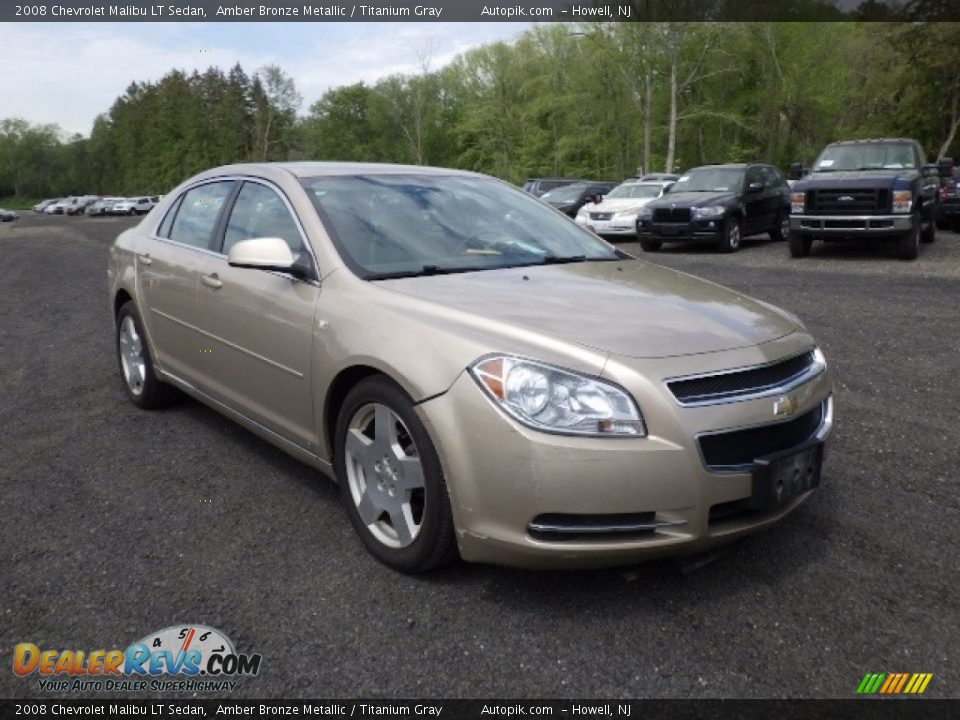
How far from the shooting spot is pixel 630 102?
164ft

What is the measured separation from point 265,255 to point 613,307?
145cm

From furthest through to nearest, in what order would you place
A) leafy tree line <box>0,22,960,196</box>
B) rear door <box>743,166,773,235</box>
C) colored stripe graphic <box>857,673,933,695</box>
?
leafy tree line <box>0,22,960,196</box>, rear door <box>743,166,773,235</box>, colored stripe graphic <box>857,673,933,695</box>

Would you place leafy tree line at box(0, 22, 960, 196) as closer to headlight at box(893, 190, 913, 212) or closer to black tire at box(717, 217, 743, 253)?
black tire at box(717, 217, 743, 253)

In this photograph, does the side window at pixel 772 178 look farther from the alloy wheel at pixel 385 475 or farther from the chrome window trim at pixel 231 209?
the alloy wheel at pixel 385 475

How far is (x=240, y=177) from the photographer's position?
4.49m

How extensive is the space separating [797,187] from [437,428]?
11901 mm

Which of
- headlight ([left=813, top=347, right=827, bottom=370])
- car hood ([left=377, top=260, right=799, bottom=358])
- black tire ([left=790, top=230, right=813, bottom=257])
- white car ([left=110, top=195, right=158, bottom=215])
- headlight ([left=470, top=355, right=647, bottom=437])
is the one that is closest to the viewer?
headlight ([left=470, top=355, right=647, bottom=437])

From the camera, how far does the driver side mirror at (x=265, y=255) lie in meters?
3.46

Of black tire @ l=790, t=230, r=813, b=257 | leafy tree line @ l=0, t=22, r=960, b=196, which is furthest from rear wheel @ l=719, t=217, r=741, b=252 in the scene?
leafy tree line @ l=0, t=22, r=960, b=196

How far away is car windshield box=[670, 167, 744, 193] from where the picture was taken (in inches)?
630

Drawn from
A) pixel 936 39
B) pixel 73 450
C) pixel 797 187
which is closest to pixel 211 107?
pixel 936 39

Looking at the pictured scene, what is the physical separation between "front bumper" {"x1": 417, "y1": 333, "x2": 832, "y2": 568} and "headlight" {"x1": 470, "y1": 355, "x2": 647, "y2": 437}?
31mm

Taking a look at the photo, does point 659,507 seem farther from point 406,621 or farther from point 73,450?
point 73,450

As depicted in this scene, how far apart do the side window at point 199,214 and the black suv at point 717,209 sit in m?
Result: 11.8
